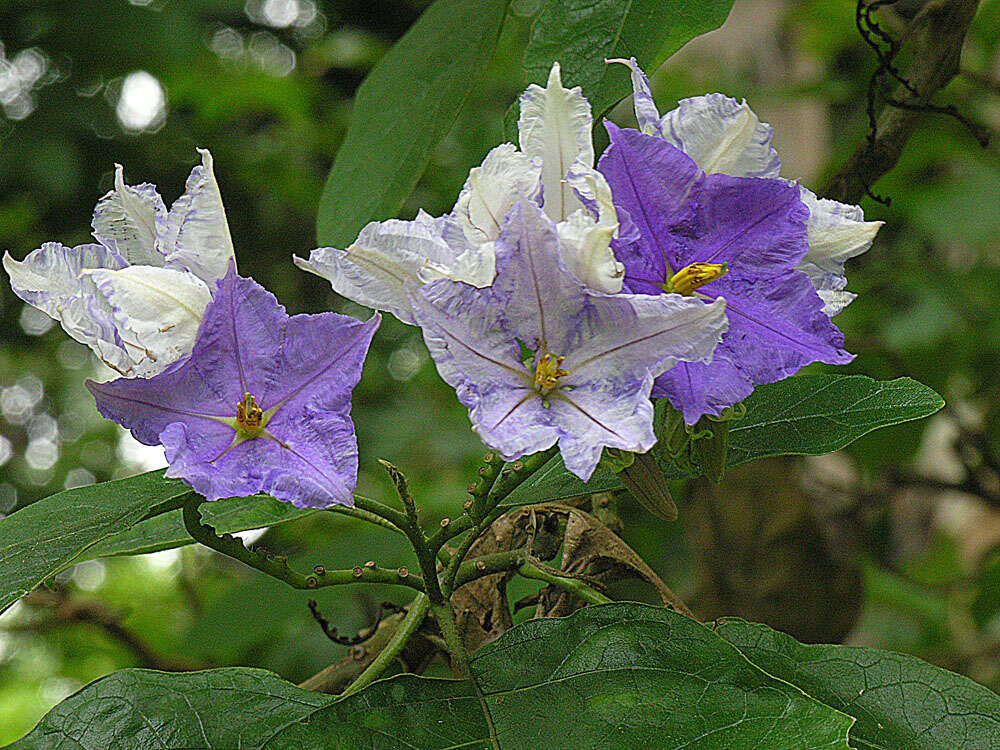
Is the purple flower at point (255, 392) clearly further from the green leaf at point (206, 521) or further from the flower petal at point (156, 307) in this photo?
the green leaf at point (206, 521)

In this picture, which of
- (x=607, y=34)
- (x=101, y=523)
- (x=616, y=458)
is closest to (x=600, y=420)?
(x=616, y=458)

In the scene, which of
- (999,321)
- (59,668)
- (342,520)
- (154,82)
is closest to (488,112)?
(154,82)

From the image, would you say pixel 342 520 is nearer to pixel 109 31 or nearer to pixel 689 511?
pixel 689 511

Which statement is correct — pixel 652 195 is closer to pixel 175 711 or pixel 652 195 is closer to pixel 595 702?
pixel 595 702

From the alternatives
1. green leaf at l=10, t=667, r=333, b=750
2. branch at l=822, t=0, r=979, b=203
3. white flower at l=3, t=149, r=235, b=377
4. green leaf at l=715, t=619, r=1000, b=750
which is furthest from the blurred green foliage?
white flower at l=3, t=149, r=235, b=377

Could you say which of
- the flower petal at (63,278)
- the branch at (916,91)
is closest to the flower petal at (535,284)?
the flower petal at (63,278)

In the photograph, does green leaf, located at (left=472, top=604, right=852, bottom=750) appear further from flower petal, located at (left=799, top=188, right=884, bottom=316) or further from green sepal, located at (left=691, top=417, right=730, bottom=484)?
flower petal, located at (left=799, top=188, right=884, bottom=316)

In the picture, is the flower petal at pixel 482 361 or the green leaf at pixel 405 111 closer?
the flower petal at pixel 482 361
